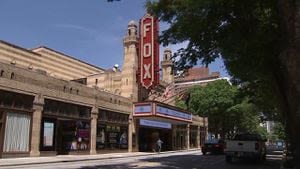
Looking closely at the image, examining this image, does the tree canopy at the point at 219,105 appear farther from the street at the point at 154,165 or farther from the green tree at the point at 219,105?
the street at the point at 154,165

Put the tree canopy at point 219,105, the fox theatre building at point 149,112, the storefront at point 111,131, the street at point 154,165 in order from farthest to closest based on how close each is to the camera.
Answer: the tree canopy at point 219,105 < the fox theatre building at point 149,112 < the storefront at point 111,131 < the street at point 154,165

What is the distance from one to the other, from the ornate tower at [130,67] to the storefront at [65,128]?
355 inches

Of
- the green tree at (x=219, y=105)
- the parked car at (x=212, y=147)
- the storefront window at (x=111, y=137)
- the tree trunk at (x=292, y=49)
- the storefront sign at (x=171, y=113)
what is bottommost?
the parked car at (x=212, y=147)

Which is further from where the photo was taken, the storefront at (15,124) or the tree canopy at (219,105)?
the tree canopy at (219,105)

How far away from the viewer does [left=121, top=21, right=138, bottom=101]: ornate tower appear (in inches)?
1743

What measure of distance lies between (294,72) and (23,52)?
34.2 m

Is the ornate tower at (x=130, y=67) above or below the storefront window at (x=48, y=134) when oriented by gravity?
above

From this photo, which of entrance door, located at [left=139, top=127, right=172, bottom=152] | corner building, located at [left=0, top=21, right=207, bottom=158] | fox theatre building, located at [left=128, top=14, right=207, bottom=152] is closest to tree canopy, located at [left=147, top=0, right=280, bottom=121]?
corner building, located at [left=0, top=21, right=207, bottom=158]

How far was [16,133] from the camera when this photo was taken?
27.2m

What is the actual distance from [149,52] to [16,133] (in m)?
17.9

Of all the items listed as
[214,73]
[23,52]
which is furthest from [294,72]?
[214,73]

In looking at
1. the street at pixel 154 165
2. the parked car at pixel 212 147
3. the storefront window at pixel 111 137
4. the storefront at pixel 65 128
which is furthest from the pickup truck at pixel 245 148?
the storefront window at pixel 111 137

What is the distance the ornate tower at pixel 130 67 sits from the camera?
44.3 metres

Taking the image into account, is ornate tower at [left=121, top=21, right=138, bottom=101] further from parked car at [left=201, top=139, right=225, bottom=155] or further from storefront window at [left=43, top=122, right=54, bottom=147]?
storefront window at [left=43, top=122, right=54, bottom=147]
